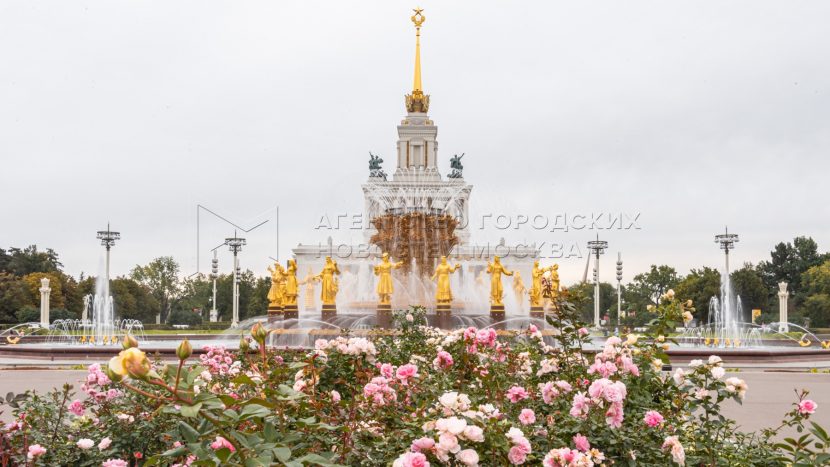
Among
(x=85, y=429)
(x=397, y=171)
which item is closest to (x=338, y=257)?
(x=397, y=171)

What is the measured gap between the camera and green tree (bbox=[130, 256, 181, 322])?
80.1m

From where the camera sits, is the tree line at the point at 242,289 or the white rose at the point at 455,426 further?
the tree line at the point at 242,289

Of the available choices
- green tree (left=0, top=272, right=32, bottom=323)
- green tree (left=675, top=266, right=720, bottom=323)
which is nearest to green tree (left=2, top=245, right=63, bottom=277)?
green tree (left=0, top=272, right=32, bottom=323)

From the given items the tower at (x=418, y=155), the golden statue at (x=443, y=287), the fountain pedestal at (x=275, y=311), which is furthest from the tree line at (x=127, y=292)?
the golden statue at (x=443, y=287)

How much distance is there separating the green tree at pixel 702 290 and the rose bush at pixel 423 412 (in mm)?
57242

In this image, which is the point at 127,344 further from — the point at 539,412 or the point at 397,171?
the point at 397,171

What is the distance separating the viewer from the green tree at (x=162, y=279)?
8006 centimetres

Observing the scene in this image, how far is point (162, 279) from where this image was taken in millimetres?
81000

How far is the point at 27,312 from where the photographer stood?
1768 inches

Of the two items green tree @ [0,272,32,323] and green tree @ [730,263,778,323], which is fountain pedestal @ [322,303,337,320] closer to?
green tree @ [0,272,32,323]

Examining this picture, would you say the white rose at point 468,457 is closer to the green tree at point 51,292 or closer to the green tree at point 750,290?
the green tree at point 51,292

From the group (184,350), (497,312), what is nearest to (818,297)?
(497,312)

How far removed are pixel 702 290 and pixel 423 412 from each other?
203 feet

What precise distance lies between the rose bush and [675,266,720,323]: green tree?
188 ft
